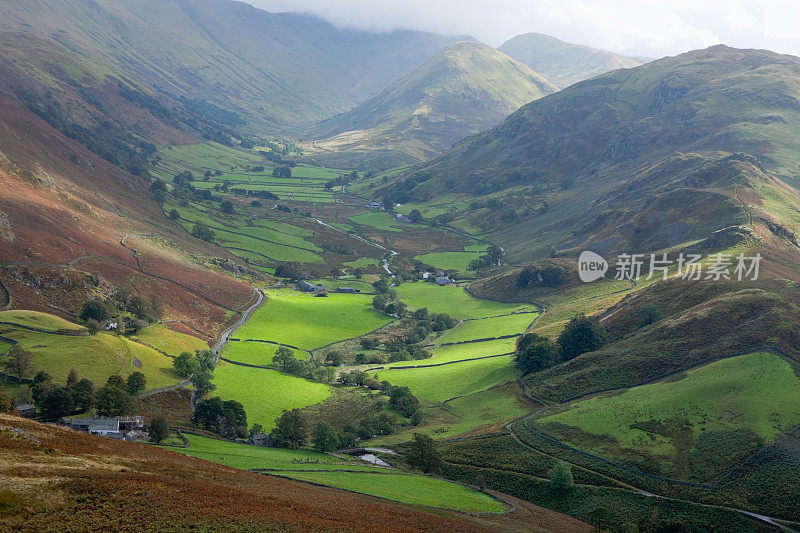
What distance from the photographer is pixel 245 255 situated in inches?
7082

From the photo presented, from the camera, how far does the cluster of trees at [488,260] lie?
606 feet

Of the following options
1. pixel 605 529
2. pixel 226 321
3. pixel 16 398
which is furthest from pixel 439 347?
pixel 16 398

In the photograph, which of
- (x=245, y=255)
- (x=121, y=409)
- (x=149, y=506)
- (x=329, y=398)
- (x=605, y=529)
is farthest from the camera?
(x=245, y=255)

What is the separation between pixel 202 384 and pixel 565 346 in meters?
58.2

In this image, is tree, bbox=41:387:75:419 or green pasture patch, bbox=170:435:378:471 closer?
green pasture patch, bbox=170:435:378:471

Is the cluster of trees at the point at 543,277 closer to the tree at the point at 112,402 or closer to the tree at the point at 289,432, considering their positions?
the tree at the point at 289,432

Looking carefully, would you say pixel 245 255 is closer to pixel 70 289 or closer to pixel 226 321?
pixel 226 321

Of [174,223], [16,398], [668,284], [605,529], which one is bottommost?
[605,529]

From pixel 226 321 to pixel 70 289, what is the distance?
102 ft

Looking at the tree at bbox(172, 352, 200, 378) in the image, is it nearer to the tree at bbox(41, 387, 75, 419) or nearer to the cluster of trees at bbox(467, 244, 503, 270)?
the tree at bbox(41, 387, 75, 419)

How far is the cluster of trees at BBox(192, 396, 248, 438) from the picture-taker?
243 feet

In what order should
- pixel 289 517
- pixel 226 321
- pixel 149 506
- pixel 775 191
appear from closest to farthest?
1. pixel 149 506
2. pixel 289 517
3. pixel 226 321
4. pixel 775 191

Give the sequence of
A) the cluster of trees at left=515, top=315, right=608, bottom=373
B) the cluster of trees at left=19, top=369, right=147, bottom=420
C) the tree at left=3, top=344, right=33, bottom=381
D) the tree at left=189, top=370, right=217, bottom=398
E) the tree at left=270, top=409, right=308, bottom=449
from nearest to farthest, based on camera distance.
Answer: the cluster of trees at left=19, top=369, right=147, bottom=420 → the tree at left=3, top=344, right=33, bottom=381 → the tree at left=270, top=409, right=308, bottom=449 → the tree at left=189, top=370, right=217, bottom=398 → the cluster of trees at left=515, top=315, right=608, bottom=373

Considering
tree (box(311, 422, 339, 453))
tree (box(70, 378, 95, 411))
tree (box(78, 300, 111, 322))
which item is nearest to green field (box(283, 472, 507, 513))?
tree (box(311, 422, 339, 453))
